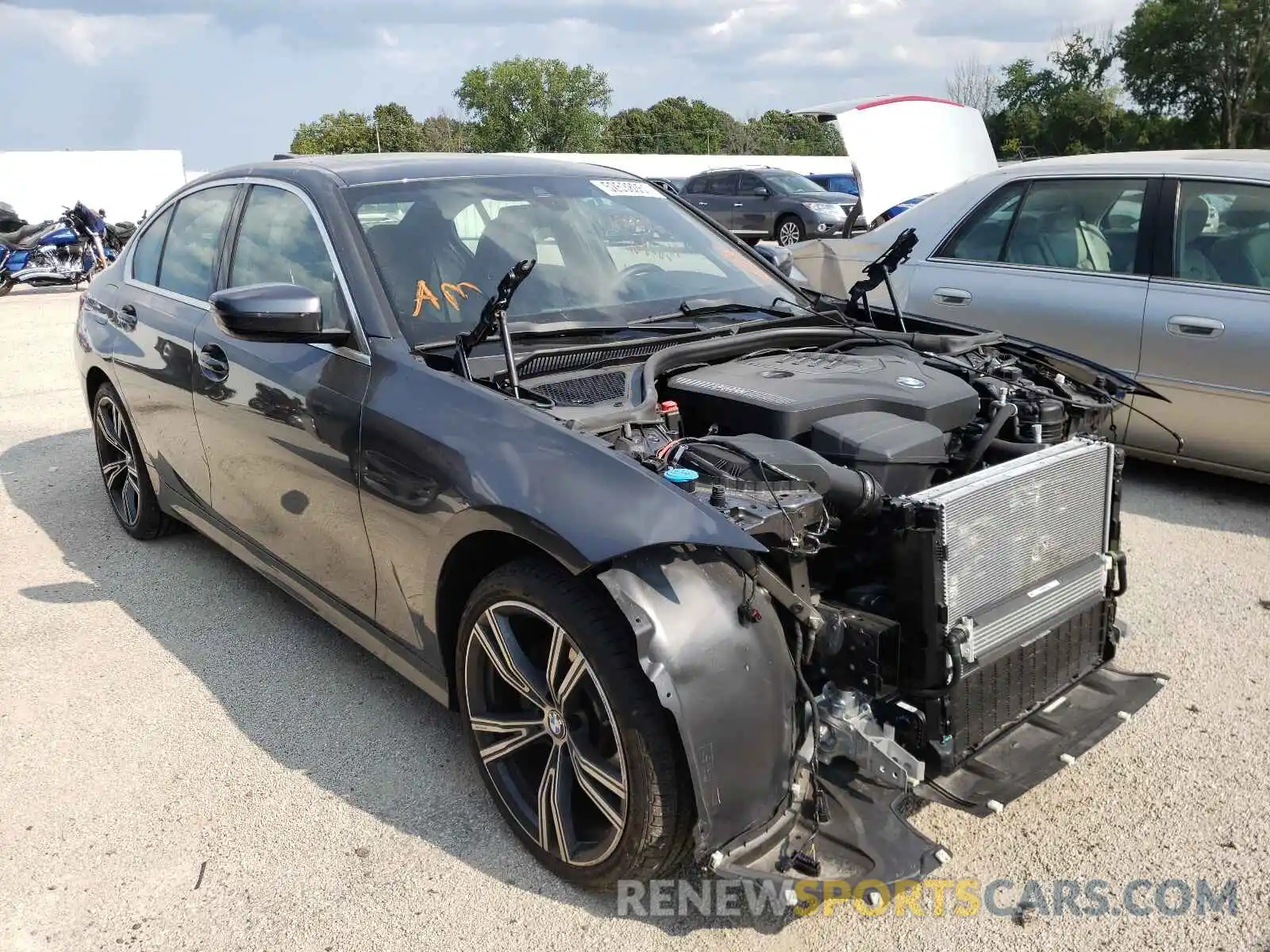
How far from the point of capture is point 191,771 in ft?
10.6

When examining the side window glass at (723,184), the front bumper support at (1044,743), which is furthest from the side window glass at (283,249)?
the side window glass at (723,184)

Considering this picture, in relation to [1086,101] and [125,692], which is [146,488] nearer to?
[125,692]

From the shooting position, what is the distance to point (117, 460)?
17.1 feet

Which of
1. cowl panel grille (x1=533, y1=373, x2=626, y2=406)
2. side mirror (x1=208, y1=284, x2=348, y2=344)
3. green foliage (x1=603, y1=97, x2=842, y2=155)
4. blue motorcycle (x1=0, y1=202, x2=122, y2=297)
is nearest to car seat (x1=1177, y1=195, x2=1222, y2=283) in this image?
cowl panel grille (x1=533, y1=373, x2=626, y2=406)

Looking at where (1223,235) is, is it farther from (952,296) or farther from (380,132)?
(380,132)

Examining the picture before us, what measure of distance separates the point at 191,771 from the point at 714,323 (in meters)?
2.18

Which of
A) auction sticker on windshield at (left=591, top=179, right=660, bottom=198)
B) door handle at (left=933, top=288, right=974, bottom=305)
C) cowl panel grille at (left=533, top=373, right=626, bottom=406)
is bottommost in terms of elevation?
door handle at (left=933, top=288, right=974, bottom=305)

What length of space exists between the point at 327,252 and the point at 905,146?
171 inches

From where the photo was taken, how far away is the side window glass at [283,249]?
10.9ft

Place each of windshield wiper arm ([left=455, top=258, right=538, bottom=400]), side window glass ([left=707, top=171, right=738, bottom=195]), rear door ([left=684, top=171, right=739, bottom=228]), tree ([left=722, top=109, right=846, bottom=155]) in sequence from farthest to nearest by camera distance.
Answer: tree ([left=722, top=109, right=846, bottom=155])
side window glass ([left=707, top=171, right=738, bottom=195])
rear door ([left=684, top=171, right=739, bottom=228])
windshield wiper arm ([left=455, top=258, right=538, bottom=400])

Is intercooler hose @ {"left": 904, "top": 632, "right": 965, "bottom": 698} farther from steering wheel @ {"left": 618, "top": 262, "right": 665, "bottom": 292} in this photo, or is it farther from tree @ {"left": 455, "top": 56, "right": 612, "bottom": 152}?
tree @ {"left": 455, "top": 56, "right": 612, "bottom": 152}

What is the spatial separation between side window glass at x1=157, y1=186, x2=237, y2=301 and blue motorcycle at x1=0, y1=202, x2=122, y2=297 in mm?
14386

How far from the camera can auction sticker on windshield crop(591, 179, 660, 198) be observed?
4020 millimetres

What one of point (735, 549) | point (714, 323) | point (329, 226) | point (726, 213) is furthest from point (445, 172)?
point (726, 213)
